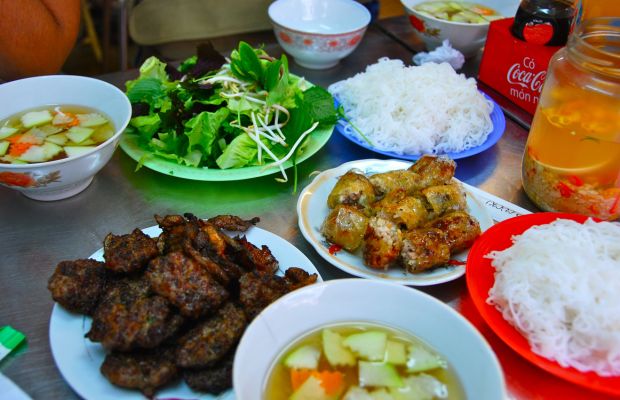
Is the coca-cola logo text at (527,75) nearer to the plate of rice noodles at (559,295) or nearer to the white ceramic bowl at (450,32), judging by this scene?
the white ceramic bowl at (450,32)

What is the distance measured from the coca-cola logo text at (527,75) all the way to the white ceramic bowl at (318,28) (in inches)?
38.7

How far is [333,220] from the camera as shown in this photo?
188 centimetres

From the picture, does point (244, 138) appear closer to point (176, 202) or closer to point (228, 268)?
point (176, 202)

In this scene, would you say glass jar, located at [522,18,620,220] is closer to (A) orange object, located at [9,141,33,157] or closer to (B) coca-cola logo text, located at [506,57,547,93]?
(B) coca-cola logo text, located at [506,57,547,93]

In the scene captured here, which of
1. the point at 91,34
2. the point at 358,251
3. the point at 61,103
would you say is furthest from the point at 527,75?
the point at 91,34

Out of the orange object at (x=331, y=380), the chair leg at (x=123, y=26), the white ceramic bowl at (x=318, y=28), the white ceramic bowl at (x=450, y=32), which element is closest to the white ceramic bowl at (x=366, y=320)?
the orange object at (x=331, y=380)

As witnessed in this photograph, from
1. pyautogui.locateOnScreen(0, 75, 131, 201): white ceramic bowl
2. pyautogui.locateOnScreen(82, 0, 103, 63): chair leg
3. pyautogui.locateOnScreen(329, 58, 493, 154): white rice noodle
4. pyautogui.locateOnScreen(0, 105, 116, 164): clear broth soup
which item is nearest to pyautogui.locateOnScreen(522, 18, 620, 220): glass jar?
pyautogui.locateOnScreen(329, 58, 493, 154): white rice noodle

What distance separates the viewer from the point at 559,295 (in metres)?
1.54

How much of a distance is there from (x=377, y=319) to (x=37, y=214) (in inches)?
62.7

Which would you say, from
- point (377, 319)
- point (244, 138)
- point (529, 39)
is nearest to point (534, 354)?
point (377, 319)

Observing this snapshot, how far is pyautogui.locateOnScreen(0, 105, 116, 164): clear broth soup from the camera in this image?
210 centimetres

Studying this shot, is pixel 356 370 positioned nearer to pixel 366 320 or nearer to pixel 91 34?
pixel 366 320

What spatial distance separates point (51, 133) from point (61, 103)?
0.23 m

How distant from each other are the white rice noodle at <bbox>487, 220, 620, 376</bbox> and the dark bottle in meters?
1.36
